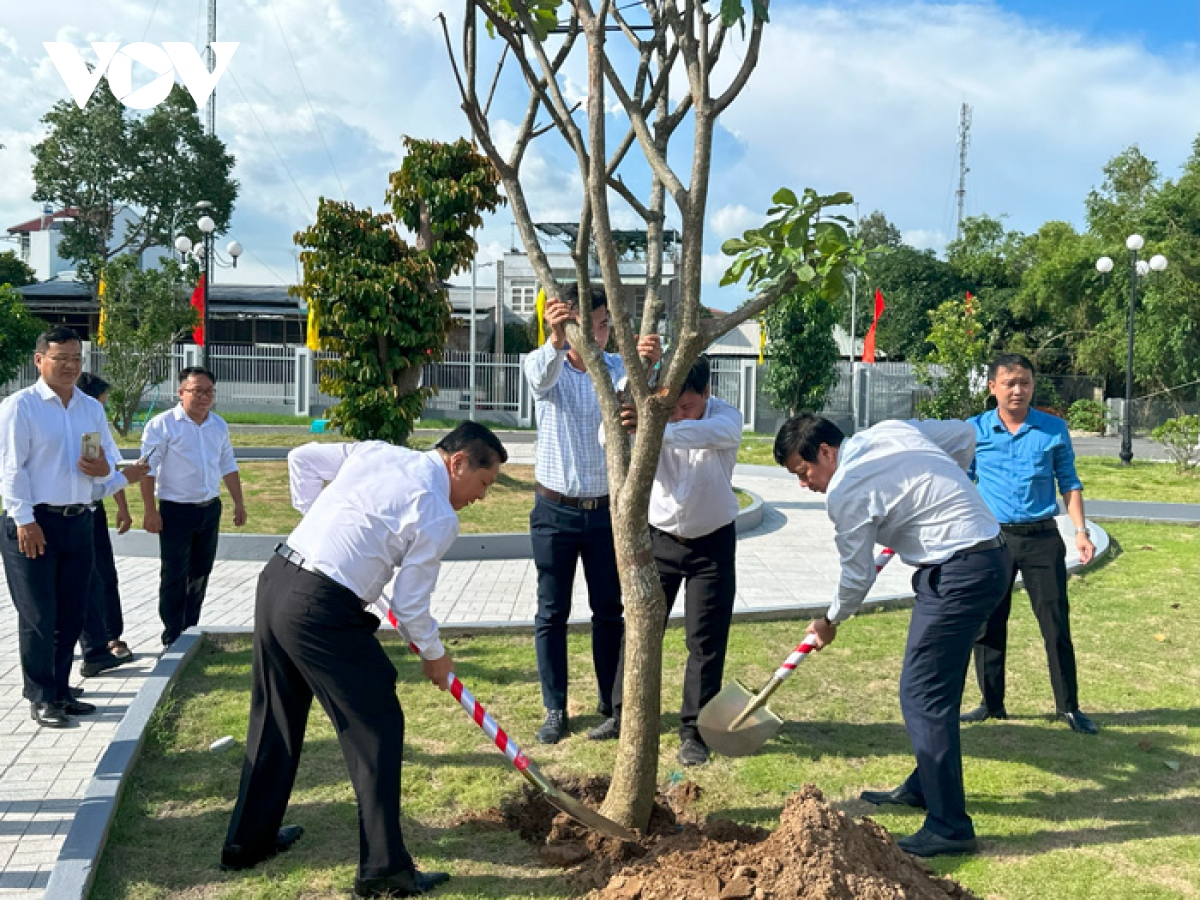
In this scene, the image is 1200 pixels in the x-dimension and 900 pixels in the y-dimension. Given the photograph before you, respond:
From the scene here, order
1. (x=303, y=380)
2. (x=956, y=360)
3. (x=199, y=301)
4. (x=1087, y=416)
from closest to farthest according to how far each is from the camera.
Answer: (x=199, y=301) < (x=956, y=360) < (x=303, y=380) < (x=1087, y=416)

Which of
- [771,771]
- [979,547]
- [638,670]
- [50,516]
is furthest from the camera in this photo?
[50,516]

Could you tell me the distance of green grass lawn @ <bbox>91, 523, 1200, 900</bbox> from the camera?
361 cm

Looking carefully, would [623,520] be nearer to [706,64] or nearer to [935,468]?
[935,468]

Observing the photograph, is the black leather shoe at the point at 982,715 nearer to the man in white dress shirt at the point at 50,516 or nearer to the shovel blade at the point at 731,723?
the shovel blade at the point at 731,723

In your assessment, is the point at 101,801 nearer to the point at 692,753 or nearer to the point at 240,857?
the point at 240,857

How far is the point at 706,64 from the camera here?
3.46 metres

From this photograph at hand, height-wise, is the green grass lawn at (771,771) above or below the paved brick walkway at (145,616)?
above

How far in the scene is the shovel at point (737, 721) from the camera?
4258mm

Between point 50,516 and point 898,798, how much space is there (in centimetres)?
441

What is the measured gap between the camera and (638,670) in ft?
12.1

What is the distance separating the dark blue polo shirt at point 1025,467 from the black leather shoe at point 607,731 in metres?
2.25

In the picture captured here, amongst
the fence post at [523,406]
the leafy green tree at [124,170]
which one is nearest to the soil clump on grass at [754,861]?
the fence post at [523,406]

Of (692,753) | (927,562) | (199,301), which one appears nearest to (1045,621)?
(927,562)

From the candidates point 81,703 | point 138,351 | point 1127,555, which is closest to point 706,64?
point 81,703
